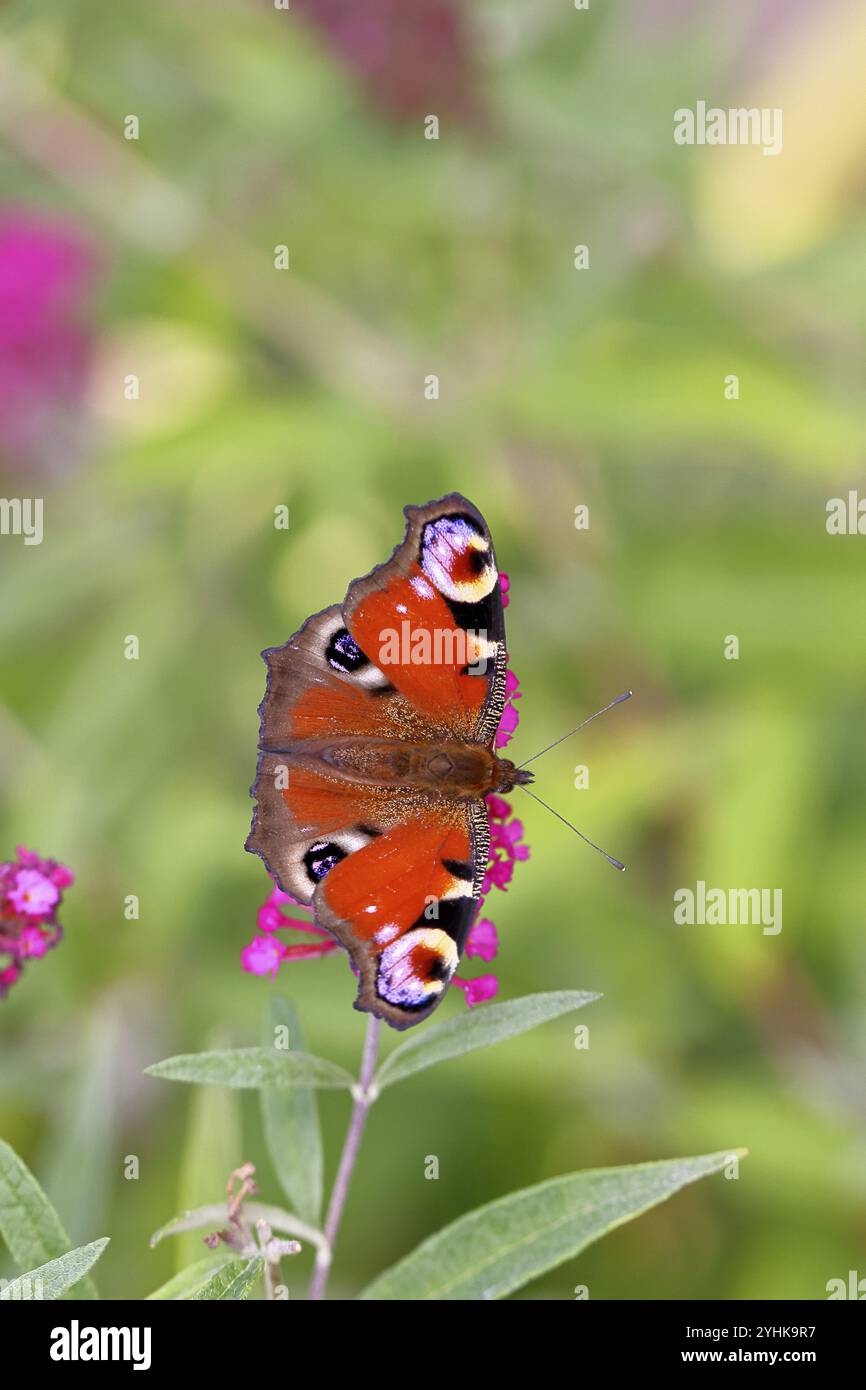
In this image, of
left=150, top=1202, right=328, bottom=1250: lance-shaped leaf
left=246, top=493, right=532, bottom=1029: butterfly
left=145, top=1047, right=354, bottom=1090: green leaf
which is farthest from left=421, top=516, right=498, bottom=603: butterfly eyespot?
left=150, top=1202, right=328, bottom=1250: lance-shaped leaf

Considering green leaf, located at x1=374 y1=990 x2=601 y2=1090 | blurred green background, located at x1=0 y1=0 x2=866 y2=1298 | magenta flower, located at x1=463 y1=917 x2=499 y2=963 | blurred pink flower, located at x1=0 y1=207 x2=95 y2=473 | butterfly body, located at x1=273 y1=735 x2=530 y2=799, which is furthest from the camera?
blurred pink flower, located at x1=0 y1=207 x2=95 y2=473

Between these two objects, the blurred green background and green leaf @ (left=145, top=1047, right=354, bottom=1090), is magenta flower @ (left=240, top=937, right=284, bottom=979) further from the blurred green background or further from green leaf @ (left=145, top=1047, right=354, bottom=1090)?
the blurred green background

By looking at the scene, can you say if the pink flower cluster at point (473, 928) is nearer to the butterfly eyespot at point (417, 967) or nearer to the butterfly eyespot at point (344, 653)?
the butterfly eyespot at point (417, 967)

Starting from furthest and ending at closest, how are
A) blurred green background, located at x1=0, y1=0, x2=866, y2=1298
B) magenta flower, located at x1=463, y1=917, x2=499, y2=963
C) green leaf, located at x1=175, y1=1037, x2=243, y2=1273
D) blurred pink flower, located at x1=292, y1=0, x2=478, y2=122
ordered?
blurred pink flower, located at x1=292, y1=0, x2=478, y2=122 → blurred green background, located at x1=0, y1=0, x2=866, y2=1298 → green leaf, located at x1=175, y1=1037, x2=243, y2=1273 → magenta flower, located at x1=463, y1=917, x2=499, y2=963

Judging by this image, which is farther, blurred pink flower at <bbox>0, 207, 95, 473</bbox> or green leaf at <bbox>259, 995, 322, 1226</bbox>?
blurred pink flower at <bbox>0, 207, 95, 473</bbox>

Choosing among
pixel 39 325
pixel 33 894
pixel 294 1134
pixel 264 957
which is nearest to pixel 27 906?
pixel 33 894
